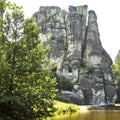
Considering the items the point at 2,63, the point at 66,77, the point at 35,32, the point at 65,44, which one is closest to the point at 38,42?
the point at 35,32

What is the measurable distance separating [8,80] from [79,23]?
7367 centimetres

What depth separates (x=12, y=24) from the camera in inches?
898

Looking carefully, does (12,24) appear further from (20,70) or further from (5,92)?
(5,92)

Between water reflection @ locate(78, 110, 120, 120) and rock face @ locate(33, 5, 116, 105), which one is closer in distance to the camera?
water reflection @ locate(78, 110, 120, 120)

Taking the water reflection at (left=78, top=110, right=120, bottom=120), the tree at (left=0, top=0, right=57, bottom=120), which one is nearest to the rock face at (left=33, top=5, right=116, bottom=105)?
the water reflection at (left=78, top=110, right=120, bottom=120)

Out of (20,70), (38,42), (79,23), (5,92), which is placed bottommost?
(5,92)

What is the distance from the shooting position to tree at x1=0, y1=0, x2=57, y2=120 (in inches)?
808

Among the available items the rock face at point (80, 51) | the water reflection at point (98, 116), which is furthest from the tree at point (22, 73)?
the rock face at point (80, 51)

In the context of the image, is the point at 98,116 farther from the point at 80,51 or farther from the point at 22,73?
the point at 80,51

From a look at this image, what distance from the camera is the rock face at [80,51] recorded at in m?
83.7

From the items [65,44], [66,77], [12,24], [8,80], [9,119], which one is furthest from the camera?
[65,44]

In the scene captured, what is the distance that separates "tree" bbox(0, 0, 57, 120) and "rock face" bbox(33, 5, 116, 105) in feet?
188

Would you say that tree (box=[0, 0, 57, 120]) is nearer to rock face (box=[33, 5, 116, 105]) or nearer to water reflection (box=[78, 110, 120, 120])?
water reflection (box=[78, 110, 120, 120])

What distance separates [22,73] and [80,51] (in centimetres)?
6787
